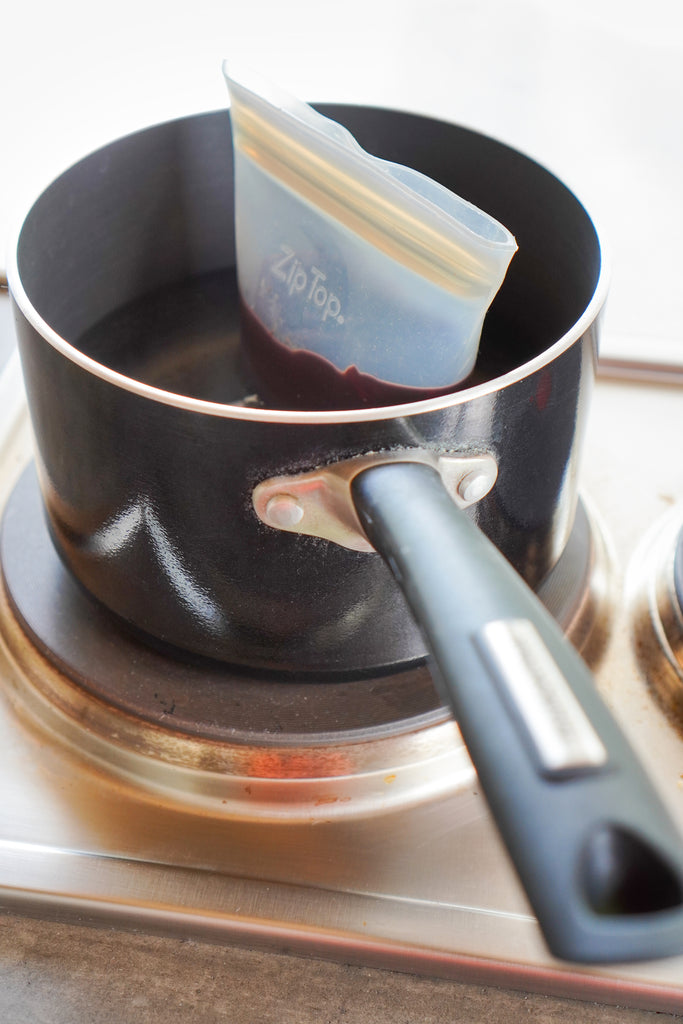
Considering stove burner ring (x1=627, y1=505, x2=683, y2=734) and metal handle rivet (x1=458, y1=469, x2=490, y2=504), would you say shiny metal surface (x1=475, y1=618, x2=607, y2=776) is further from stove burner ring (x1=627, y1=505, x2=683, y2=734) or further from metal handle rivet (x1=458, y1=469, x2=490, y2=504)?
stove burner ring (x1=627, y1=505, x2=683, y2=734)

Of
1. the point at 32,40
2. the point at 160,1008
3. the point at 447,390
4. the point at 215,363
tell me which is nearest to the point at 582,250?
the point at 447,390

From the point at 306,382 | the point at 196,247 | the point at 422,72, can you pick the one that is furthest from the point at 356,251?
the point at 422,72

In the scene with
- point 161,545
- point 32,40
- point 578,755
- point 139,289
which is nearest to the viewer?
point 578,755

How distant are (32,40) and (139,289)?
1.82ft

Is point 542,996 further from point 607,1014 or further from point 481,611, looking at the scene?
point 481,611

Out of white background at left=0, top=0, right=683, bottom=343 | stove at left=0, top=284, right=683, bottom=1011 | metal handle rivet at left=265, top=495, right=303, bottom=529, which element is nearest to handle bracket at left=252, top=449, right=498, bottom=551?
metal handle rivet at left=265, top=495, right=303, bottom=529

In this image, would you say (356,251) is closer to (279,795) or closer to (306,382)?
(306,382)

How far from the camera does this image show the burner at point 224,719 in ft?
1.13

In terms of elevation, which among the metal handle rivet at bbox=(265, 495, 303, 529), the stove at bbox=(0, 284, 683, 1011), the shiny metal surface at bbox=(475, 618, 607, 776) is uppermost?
the shiny metal surface at bbox=(475, 618, 607, 776)

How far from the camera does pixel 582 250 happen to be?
0.37 metres

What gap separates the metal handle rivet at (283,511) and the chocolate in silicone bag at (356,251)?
0.10m

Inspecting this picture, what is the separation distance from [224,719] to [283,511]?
11cm

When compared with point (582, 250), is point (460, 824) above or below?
below

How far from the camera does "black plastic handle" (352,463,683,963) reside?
0.56 feet
